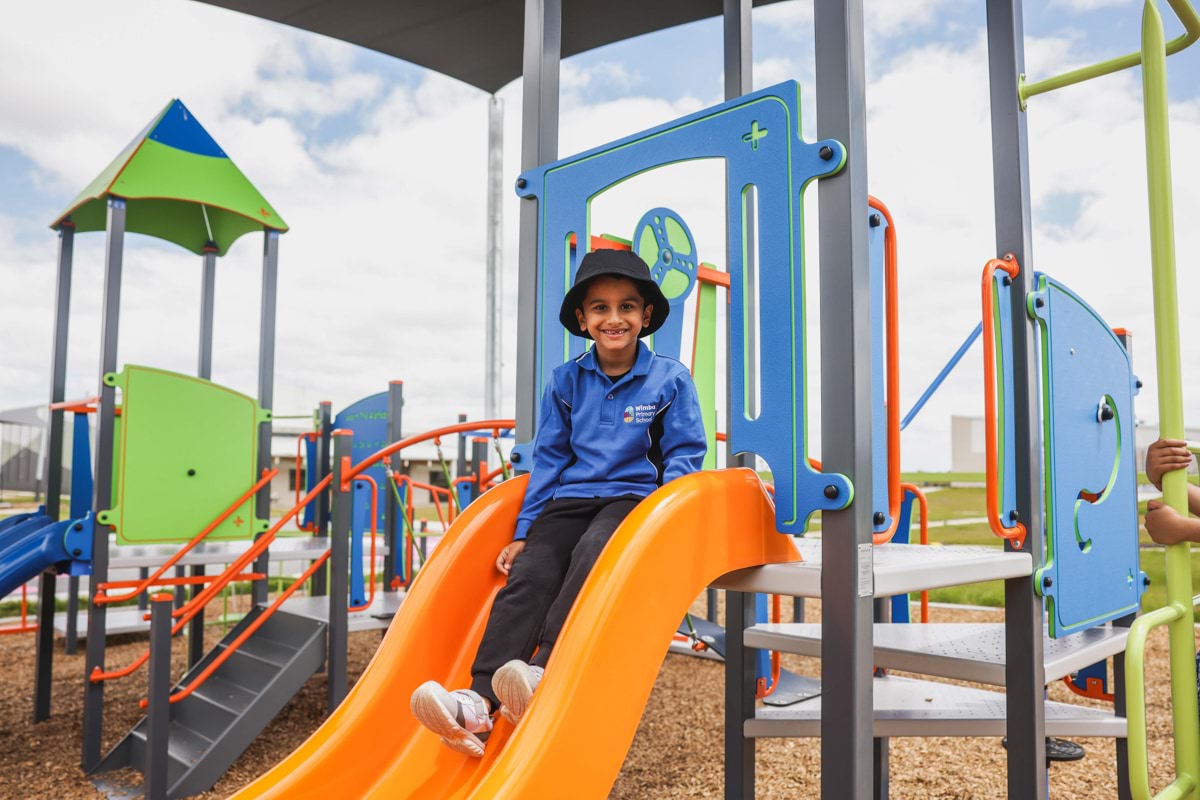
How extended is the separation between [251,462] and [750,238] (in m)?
4.31

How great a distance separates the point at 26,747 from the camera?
4.70 metres

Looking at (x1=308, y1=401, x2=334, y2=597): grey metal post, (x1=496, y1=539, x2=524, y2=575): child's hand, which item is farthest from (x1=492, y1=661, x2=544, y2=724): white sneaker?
(x1=308, y1=401, x2=334, y2=597): grey metal post

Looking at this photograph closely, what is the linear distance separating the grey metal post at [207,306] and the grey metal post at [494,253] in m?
2.44

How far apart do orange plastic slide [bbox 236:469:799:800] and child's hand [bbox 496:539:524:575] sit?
32 millimetres

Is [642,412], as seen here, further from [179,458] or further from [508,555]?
[179,458]

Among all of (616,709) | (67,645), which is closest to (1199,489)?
(616,709)

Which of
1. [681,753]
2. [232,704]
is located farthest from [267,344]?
[681,753]

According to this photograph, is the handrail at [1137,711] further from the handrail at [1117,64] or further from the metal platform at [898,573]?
the handrail at [1117,64]

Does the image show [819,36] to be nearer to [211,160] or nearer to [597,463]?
[597,463]

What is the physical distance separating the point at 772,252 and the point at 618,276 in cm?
43

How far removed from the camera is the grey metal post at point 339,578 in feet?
13.4

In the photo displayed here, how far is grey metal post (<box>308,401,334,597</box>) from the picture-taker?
6141 mm

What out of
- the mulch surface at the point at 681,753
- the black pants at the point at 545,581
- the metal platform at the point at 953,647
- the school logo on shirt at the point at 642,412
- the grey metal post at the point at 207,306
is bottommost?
the mulch surface at the point at 681,753

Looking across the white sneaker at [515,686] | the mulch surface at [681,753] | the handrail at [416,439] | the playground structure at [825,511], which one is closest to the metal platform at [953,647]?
the playground structure at [825,511]
